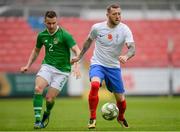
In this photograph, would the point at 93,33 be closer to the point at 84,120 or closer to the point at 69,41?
the point at 69,41

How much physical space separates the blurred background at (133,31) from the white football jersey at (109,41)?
17674 mm

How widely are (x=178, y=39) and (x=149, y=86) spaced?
22.6ft

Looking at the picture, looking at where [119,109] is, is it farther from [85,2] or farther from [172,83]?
[85,2]

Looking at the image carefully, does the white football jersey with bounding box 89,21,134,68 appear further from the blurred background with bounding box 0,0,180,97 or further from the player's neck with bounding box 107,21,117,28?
the blurred background with bounding box 0,0,180,97

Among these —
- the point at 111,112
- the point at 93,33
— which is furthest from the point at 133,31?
the point at 111,112

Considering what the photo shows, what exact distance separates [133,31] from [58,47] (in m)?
25.0

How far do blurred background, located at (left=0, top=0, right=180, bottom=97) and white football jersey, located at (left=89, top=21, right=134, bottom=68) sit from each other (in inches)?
696

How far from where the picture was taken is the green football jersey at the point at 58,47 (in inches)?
521

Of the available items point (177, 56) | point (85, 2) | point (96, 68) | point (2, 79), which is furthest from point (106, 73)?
point (85, 2)

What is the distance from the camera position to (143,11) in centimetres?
3906

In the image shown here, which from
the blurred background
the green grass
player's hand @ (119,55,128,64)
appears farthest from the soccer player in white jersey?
the blurred background

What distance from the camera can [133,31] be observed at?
38.0 meters

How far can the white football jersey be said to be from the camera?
12.9 meters

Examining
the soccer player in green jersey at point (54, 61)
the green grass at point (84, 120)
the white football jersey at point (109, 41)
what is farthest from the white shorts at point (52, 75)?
the green grass at point (84, 120)
